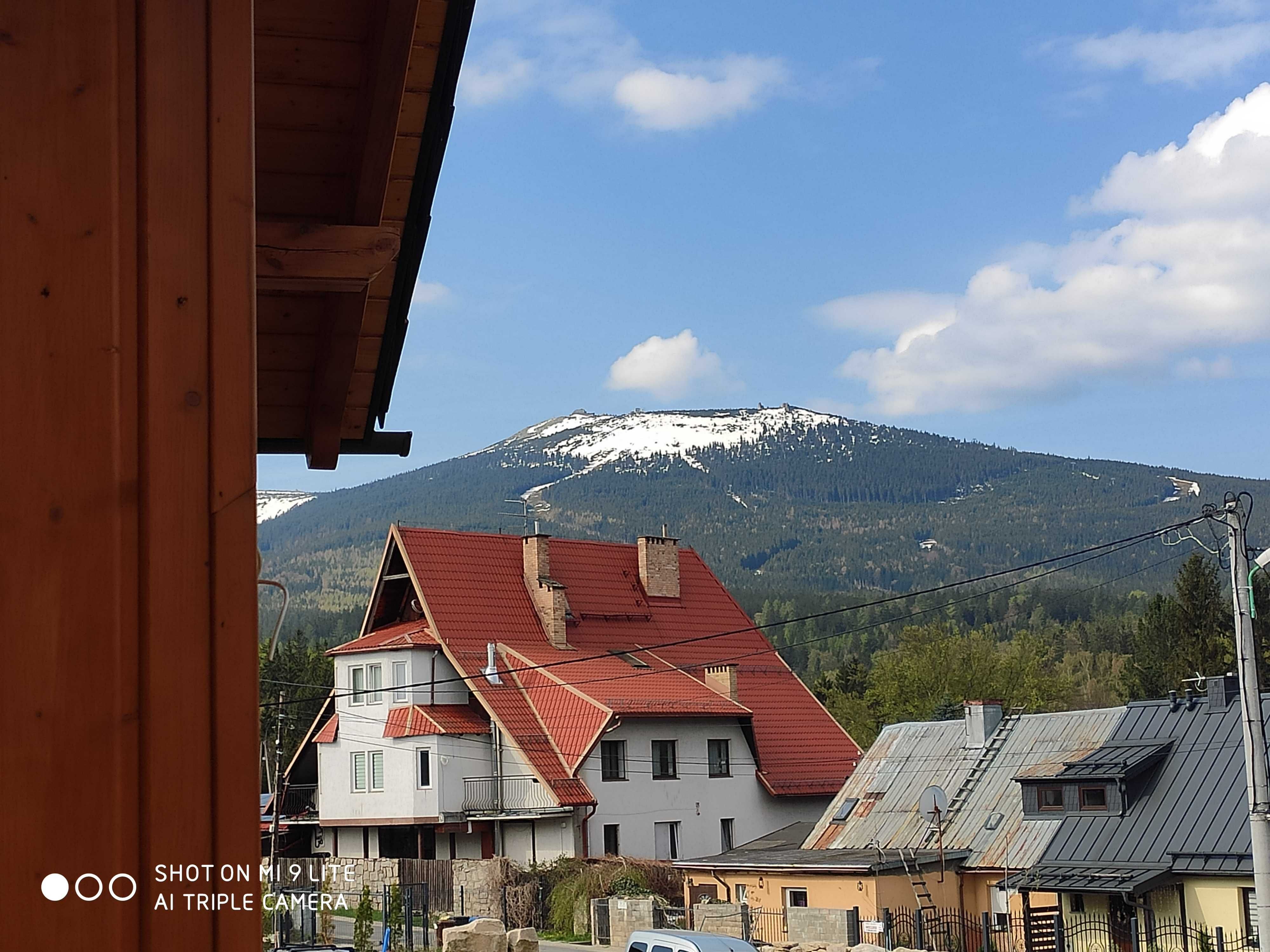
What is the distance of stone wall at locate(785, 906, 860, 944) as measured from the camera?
26.8 metres

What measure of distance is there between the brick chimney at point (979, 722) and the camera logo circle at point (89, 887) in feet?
112

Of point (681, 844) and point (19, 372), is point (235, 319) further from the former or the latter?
point (681, 844)

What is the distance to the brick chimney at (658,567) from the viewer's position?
4503 cm

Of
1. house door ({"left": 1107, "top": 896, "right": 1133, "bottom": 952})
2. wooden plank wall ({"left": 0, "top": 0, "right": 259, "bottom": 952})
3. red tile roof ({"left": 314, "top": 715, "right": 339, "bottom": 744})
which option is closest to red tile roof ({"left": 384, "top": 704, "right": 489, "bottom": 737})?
red tile roof ({"left": 314, "top": 715, "right": 339, "bottom": 744})

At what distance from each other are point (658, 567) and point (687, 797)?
9.59 m

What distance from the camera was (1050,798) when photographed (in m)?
30.5

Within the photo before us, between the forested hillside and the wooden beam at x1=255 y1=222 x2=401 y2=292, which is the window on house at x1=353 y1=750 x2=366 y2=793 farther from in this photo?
the forested hillside

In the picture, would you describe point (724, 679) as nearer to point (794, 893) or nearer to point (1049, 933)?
point (794, 893)

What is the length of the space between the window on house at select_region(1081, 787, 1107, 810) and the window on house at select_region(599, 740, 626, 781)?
39.9ft

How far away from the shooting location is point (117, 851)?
2480 mm

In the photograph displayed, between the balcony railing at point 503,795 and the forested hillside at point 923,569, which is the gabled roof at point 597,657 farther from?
the forested hillside at point 923,569

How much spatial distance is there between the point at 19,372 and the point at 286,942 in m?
25.7

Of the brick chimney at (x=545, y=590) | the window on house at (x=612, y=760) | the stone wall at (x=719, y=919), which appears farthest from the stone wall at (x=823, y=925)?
the brick chimney at (x=545, y=590)

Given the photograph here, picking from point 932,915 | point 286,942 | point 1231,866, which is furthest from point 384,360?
point 932,915
